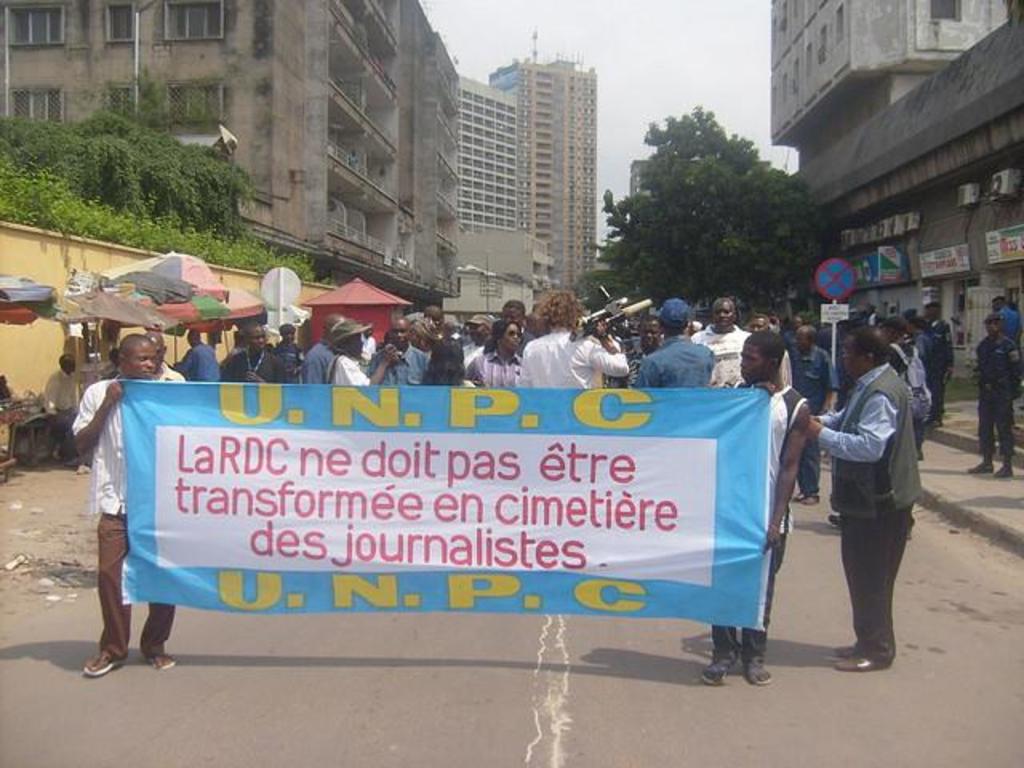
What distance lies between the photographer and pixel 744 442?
4.84 m

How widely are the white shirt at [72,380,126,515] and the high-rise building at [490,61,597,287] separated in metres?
135

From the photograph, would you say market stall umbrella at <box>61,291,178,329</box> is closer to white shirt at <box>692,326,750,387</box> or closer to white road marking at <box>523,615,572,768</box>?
white shirt at <box>692,326,750,387</box>

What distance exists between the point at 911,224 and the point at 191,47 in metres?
23.5

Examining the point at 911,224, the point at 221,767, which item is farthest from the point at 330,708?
the point at 911,224

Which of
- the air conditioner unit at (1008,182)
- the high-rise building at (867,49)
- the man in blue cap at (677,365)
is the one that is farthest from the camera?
the high-rise building at (867,49)

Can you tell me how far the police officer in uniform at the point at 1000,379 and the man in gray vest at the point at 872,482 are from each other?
6.65 metres

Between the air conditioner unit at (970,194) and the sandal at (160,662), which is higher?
the air conditioner unit at (970,194)

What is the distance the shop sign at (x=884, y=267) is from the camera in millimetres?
27375

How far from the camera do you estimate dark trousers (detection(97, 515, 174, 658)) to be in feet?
16.0

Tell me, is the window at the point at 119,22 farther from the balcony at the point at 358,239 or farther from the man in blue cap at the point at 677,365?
the man in blue cap at the point at 677,365

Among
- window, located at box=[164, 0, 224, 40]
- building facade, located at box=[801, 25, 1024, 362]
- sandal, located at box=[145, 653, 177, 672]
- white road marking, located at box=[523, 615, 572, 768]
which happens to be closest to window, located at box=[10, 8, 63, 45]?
window, located at box=[164, 0, 224, 40]

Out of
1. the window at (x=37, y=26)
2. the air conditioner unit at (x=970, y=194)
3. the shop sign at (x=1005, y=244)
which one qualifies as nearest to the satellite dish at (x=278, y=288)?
the shop sign at (x=1005, y=244)

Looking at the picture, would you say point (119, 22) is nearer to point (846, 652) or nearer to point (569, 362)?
point (569, 362)

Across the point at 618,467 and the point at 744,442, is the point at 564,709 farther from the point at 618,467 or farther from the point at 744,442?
the point at 744,442
